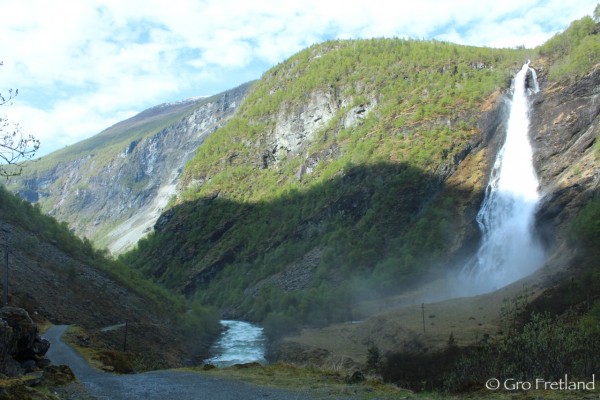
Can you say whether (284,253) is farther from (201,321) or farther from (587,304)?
(587,304)

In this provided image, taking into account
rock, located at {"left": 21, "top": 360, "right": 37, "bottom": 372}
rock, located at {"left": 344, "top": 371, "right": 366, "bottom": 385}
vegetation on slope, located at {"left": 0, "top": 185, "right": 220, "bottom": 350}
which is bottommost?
rock, located at {"left": 344, "top": 371, "right": 366, "bottom": 385}

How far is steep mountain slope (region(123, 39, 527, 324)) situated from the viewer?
306 feet

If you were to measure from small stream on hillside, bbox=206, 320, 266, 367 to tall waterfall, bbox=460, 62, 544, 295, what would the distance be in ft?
102

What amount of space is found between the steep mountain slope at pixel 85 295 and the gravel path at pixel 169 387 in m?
8.32

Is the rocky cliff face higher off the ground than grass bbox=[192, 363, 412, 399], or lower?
higher

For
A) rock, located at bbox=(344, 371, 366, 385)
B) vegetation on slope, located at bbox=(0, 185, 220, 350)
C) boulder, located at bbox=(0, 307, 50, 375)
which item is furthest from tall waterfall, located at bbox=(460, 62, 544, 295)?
boulder, located at bbox=(0, 307, 50, 375)

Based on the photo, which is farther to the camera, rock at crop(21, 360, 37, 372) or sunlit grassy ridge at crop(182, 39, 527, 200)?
sunlit grassy ridge at crop(182, 39, 527, 200)

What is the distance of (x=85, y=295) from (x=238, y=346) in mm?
21871

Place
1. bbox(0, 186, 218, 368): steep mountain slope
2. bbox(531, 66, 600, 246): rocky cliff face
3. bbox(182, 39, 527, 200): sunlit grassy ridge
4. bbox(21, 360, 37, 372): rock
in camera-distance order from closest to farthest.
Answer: bbox(21, 360, 37, 372): rock → bbox(0, 186, 218, 368): steep mountain slope → bbox(531, 66, 600, 246): rocky cliff face → bbox(182, 39, 527, 200): sunlit grassy ridge

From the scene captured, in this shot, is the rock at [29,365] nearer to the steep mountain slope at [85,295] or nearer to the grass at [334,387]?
the grass at [334,387]

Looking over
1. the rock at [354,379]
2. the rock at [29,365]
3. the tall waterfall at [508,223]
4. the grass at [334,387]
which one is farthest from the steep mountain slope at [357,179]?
the rock at [29,365]

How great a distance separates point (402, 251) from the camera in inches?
3686

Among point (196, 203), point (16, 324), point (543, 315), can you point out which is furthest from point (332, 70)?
point (16, 324)

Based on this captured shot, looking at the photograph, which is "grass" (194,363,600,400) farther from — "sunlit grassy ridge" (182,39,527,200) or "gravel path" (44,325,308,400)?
"sunlit grassy ridge" (182,39,527,200)
